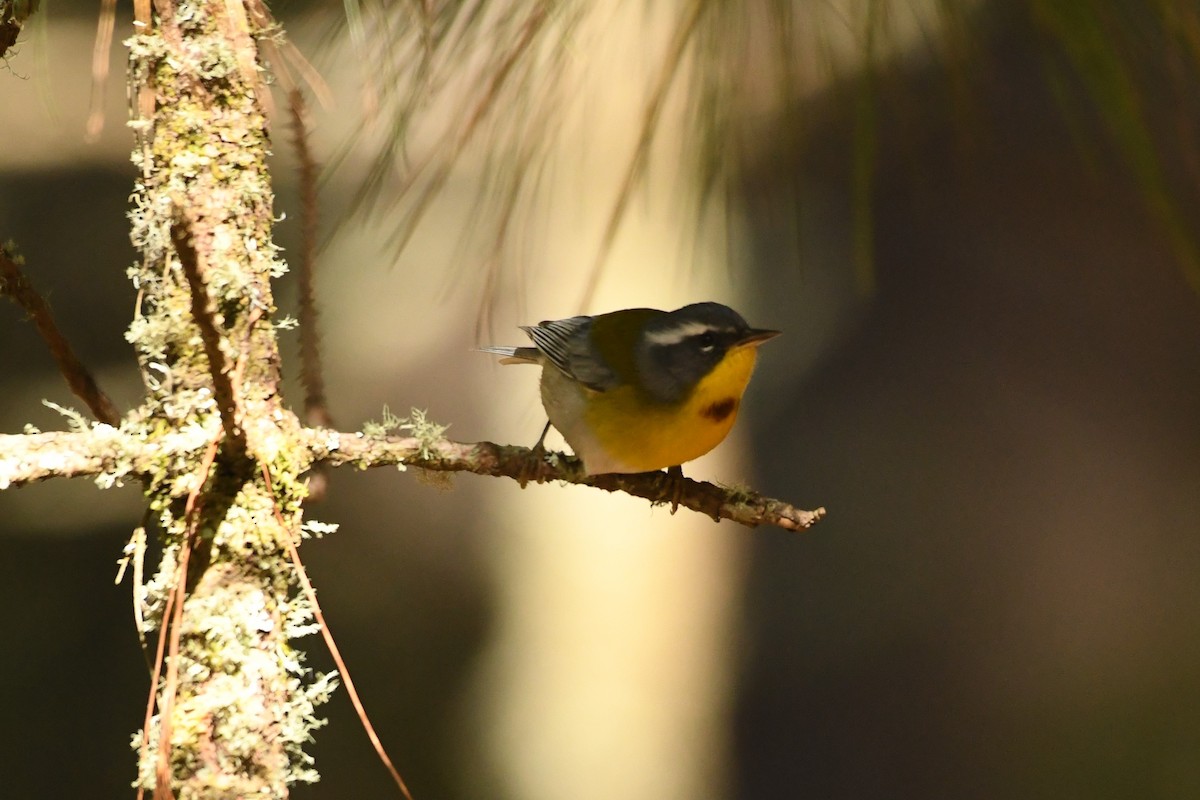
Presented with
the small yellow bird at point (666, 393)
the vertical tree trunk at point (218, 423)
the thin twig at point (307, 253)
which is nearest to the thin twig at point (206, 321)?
the vertical tree trunk at point (218, 423)

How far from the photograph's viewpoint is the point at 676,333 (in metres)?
1.05

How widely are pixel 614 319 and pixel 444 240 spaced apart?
34 cm

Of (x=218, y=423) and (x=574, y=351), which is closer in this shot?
(x=218, y=423)

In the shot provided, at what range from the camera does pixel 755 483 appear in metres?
1.96

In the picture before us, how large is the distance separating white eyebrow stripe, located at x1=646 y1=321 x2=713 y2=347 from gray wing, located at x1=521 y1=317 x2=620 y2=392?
59 millimetres

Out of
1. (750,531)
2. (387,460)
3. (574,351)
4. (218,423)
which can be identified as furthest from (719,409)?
(750,531)

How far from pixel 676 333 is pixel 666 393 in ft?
0.22

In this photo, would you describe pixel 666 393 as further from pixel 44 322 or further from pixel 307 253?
pixel 44 322

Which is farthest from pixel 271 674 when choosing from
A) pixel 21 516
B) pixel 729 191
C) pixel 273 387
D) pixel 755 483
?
pixel 755 483

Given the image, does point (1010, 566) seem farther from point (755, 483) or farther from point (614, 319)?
point (614, 319)

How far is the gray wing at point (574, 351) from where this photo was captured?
1094 mm

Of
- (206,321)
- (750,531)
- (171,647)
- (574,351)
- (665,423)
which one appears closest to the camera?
(206,321)

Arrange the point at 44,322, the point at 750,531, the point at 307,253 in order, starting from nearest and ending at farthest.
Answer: the point at 44,322 < the point at 307,253 < the point at 750,531

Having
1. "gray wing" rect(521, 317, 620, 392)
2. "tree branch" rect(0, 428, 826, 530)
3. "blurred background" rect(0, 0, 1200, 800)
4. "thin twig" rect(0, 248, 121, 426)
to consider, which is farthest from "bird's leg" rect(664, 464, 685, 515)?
"thin twig" rect(0, 248, 121, 426)
